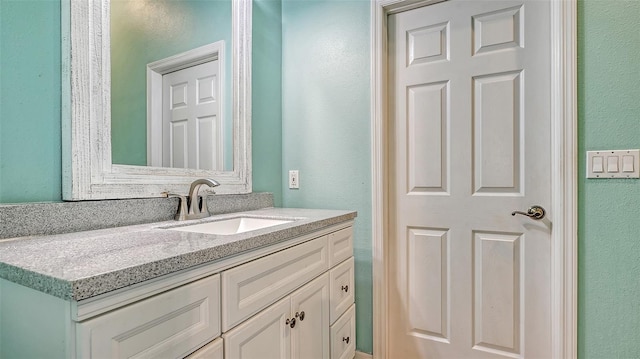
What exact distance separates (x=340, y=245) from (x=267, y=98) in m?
0.95

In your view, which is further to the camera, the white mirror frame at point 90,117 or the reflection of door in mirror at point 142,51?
the reflection of door in mirror at point 142,51

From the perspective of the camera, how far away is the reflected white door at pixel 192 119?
1245mm

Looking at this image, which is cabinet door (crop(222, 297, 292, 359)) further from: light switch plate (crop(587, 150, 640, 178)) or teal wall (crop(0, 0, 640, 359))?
light switch plate (crop(587, 150, 640, 178))

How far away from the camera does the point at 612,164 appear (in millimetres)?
1204

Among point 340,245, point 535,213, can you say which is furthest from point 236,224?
point 535,213

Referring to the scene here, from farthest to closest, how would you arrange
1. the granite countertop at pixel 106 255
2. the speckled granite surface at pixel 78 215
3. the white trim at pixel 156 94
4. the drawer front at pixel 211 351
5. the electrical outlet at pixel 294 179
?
the electrical outlet at pixel 294 179 < the white trim at pixel 156 94 < the speckled granite surface at pixel 78 215 < the drawer front at pixel 211 351 < the granite countertop at pixel 106 255

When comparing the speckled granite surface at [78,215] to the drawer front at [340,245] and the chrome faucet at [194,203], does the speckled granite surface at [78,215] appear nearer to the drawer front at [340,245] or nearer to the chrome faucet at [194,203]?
the chrome faucet at [194,203]

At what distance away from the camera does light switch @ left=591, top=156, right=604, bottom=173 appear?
122 cm

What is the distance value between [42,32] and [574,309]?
209cm

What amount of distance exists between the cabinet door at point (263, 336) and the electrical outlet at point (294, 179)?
94 cm

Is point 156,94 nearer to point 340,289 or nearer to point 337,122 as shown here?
point 337,122

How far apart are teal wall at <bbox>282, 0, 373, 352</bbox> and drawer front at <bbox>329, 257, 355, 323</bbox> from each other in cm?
28

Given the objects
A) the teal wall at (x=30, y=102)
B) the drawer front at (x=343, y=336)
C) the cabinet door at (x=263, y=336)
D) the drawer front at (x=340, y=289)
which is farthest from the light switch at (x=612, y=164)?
the teal wall at (x=30, y=102)

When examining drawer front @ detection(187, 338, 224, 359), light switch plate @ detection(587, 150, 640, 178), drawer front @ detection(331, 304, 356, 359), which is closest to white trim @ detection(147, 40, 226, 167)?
drawer front @ detection(187, 338, 224, 359)
